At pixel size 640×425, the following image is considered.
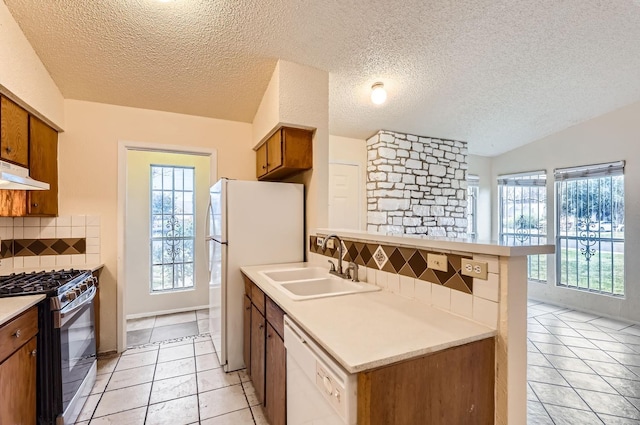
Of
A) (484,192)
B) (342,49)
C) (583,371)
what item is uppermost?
(342,49)

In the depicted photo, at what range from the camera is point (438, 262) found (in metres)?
1.37

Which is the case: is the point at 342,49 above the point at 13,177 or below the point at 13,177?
above

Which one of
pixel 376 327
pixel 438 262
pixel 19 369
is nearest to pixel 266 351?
pixel 376 327

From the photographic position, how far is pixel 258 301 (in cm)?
197

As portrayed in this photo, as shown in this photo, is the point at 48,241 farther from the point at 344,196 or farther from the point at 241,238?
the point at 344,196

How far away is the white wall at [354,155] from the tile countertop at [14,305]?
10.6 feet

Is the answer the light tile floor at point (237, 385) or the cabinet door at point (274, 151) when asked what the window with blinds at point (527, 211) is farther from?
the cabinet door at point (274, 151)

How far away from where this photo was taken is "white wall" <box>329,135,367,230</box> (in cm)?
412

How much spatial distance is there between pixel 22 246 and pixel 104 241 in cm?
58

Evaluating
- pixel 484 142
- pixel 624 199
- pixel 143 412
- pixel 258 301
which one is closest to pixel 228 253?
pixel 258 301

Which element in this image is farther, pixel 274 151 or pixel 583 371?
pixel 274 151

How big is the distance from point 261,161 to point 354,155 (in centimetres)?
164

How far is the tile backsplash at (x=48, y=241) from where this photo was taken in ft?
8.15

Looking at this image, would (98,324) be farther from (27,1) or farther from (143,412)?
(27,1)
